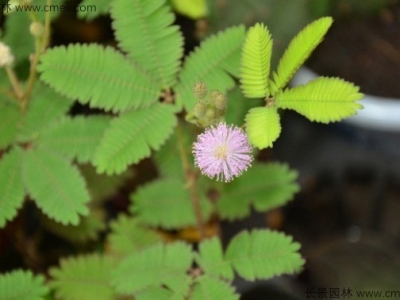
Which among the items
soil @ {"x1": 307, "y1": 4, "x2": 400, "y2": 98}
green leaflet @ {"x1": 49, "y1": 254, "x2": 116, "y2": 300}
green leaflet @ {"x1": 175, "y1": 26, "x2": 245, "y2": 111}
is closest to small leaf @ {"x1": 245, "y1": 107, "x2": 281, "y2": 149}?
green leaflet @ {"x1": 175, "y1": 26, "x2": 245, "y2": 111}

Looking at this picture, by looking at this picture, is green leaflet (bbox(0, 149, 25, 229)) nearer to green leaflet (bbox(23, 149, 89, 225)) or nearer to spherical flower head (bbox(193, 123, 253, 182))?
green leaflet (bbox(23, 149, 89, 225))

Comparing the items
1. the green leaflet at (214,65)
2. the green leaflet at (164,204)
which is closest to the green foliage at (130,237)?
the green leaflet at (164,204)

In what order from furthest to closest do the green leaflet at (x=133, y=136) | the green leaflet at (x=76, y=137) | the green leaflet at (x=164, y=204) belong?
the green leaflet at (x=164, y=204), the green leaflet at (x=76, y=137), the green leaflet at (x=133, y=136)

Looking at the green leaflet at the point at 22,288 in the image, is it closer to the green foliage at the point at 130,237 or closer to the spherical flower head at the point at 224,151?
the green foliage at the point at 130,237

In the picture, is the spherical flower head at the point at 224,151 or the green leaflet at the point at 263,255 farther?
the green leaflet at the point at 263,255

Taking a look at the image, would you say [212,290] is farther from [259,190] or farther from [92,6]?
[92,6]

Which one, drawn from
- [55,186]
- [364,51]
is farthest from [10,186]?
[364,51]
